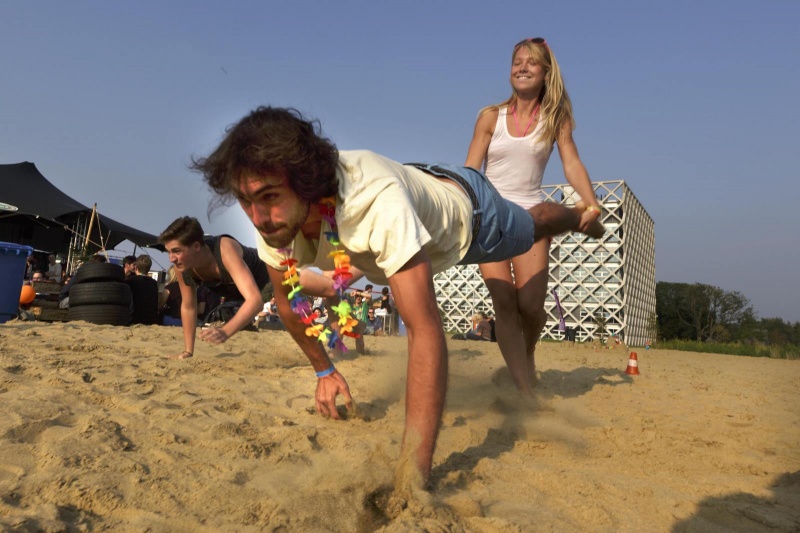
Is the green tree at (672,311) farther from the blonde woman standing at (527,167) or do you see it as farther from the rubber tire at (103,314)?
the blonde woman standing at (527,167)

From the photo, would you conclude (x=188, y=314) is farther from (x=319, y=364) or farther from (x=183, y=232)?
(x=319, y=364)

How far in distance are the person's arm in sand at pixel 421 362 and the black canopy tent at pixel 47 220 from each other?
14.0 meters

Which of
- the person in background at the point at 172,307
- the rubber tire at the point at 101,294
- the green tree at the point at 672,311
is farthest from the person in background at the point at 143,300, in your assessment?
the green tree at the point at 672,311

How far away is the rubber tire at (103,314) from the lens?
674 cm

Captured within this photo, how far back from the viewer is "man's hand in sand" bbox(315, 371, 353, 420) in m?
2.58

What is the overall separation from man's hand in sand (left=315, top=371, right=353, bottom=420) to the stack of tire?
17.1 ft

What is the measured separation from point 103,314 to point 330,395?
17.5ft

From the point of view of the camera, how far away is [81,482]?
1.45m

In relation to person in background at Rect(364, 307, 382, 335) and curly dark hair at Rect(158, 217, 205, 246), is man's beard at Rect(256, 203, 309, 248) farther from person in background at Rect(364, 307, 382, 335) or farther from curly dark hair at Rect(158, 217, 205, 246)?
person in background at Rect(364, 307, 382, 335)

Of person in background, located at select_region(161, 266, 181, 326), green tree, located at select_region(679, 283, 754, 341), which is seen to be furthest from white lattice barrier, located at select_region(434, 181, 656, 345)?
person in background, located at select_region(161, 266, 181, 326)

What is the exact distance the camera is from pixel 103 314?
6758mm

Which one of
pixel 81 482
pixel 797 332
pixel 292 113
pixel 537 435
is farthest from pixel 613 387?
pixel 797 332

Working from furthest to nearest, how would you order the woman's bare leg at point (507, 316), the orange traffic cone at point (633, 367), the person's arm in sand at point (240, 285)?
the orange traffic cone at point (633, 367) → the person's arm in sand at point (240, 285) → the woman's bare leg at point (507, 316)

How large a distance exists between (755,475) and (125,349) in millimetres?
4106
